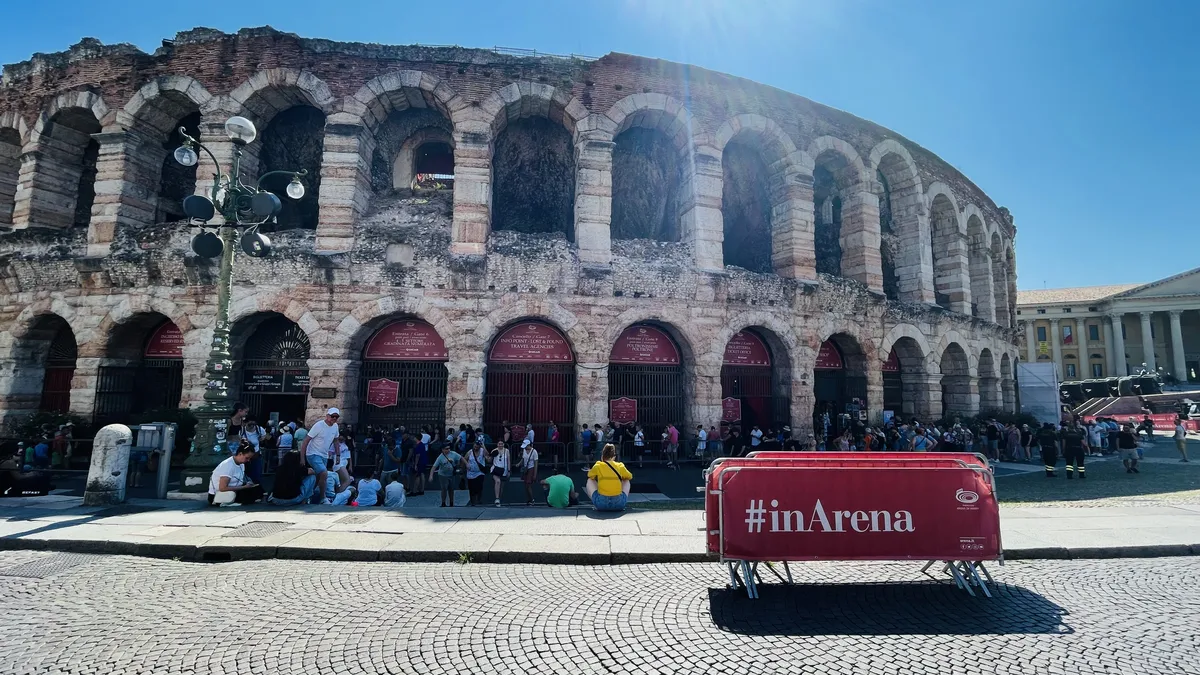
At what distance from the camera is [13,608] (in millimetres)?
4289

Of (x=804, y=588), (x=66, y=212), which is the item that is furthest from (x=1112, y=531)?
(x=66, y=212)

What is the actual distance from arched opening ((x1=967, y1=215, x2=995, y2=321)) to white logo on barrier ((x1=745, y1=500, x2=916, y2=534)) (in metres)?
22.4

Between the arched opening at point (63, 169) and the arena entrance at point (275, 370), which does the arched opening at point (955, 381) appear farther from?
the arched opening at point (63, 169)

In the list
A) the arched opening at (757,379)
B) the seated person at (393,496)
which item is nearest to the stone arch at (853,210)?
the arched opening at (757,379)

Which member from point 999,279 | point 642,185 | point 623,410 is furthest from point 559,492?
point 999,279

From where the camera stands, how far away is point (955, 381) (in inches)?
781

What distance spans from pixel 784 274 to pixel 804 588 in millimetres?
12764

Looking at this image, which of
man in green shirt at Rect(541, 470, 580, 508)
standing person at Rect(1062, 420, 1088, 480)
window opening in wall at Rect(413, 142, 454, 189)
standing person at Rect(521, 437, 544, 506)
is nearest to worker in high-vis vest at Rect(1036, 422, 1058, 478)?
standing person at Rect(1062, 420, 1088, 480)

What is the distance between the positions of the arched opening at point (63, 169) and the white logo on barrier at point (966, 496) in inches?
815

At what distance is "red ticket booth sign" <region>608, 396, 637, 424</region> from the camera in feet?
46.6

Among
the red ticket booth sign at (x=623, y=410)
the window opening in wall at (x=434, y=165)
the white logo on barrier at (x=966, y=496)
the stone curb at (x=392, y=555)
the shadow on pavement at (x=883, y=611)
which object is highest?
the window opening in wall at (x=434, y=165)

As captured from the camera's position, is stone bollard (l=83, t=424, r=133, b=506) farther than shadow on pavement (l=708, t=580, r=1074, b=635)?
Yes

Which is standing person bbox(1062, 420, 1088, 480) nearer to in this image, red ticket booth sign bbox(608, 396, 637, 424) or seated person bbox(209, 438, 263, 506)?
red ticket booth sign bbox(608, 396, 637, 424)

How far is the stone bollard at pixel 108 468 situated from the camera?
7.73 m
